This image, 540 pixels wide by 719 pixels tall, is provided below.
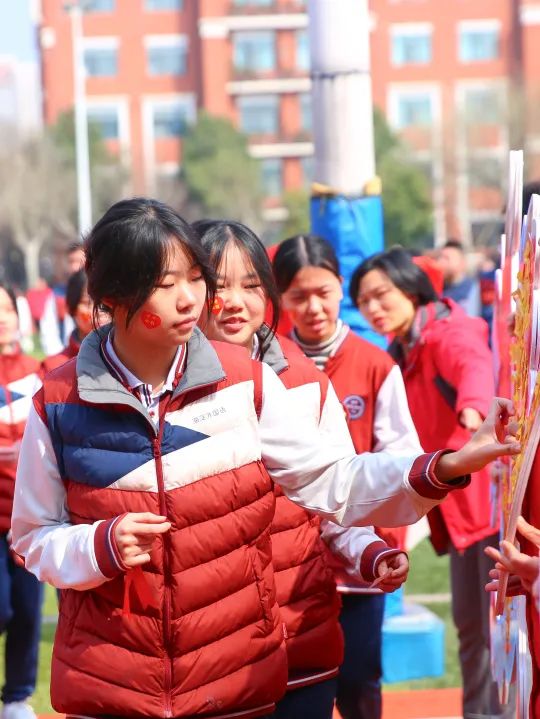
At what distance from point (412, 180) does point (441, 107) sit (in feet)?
39.4

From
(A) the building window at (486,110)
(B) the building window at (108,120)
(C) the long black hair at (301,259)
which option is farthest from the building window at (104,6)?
(C) the long black hair at (301,259)

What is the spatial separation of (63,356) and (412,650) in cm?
202

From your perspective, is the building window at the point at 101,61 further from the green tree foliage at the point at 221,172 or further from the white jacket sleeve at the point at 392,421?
the white jacket sleeve at the point at 392,421

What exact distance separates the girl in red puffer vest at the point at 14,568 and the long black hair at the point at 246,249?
1820 millimetres

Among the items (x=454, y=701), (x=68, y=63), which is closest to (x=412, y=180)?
(x=68, y=63)

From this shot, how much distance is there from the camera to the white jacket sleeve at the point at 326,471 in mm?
2807

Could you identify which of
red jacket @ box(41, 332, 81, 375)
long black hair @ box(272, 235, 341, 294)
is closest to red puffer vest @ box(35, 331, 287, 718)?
long black hair @ box(272, 235, 341, 294)

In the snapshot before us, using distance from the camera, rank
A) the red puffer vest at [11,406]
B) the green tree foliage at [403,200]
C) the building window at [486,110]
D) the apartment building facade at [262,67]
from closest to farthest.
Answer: the red puffer vest at [11,406]
the green tree foliage at [403,200]
the building window at [486,110]
the apartment building facade at [262,67]

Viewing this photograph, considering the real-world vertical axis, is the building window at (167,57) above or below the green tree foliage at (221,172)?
above

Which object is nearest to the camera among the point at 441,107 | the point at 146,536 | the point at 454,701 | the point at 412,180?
the point at 146,536

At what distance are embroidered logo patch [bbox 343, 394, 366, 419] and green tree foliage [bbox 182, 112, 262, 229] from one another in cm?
5277

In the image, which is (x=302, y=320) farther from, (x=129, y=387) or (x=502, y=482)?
(x=129, y=387)

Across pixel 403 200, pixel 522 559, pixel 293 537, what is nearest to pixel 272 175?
pixel 403 200

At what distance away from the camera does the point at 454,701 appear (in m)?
5.51
